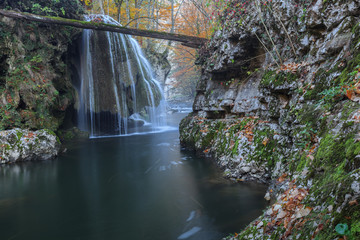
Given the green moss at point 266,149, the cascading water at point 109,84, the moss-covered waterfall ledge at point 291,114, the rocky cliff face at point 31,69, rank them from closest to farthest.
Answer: the moss-covered waterfall ledge at point 291,114 → the green moss at point 266,149 → the rocky cliff face at point 31,69 → the cascading water at point 109,84

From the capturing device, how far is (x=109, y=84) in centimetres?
1450

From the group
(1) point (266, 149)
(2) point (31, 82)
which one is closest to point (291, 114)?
(1) point (266, 149)

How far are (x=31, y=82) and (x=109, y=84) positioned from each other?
5.42 meters

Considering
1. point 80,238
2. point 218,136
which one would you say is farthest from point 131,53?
point 80,238

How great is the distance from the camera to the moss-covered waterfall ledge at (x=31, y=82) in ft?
26.6

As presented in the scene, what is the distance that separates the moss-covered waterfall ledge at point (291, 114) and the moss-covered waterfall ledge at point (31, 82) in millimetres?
5812

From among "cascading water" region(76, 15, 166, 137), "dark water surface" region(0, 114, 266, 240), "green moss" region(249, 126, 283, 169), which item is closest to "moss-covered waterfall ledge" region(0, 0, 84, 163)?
"dark water surface" region(0, 114, 266, 240)

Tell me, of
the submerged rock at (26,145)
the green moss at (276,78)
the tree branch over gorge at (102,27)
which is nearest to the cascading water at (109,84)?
Result: the tree branch over gorge at (102,27)

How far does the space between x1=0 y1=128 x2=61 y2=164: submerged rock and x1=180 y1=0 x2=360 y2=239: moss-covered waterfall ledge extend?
5.26 m

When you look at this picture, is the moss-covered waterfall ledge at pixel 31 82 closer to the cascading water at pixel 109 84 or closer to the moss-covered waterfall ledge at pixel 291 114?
the cascading water at pixel 109 84

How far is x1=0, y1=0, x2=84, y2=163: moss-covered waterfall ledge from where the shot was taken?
26.6 ft

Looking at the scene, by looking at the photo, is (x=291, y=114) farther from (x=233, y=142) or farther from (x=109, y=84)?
(x=109, y=84)

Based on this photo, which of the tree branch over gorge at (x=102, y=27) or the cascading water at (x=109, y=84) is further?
the cascading water at (x=109, y=84)

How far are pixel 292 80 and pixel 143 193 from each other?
4.27 metres
